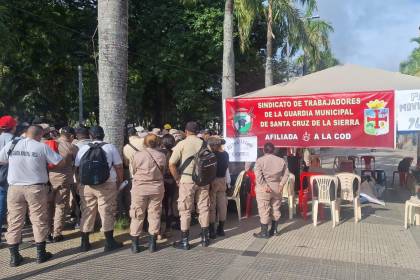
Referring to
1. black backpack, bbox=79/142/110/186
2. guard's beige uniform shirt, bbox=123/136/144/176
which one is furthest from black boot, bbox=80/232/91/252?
guard's beige uniform shirt, bbox=123/136/144/176

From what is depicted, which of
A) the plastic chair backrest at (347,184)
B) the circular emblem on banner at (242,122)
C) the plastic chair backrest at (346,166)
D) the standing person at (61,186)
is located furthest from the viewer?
the plastic chair backrest at (346,166)

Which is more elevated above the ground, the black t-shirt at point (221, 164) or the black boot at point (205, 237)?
the black t-shirt at point (221, 164)

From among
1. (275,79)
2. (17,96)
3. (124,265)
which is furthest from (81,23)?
(124,265)

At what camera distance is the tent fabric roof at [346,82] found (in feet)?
26.5

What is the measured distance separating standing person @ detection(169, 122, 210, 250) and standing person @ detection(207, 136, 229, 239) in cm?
41

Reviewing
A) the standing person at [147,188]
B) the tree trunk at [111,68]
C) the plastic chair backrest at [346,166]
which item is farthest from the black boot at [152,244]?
the plastic chair backrest at [346,166]

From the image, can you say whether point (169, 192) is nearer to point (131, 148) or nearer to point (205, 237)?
point (131, 148)

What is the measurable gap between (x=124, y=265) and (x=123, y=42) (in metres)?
3.82

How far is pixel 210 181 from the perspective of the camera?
19.9 ft

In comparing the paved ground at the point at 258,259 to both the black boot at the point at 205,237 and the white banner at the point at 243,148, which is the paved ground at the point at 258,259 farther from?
the white banner at the point at 243,148

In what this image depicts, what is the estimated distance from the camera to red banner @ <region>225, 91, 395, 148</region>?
7.65 meters

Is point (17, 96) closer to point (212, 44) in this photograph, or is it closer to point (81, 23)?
point (81, 23)

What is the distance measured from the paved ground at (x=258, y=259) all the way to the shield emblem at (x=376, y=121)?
5.85ft

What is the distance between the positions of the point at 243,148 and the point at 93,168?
365 cm
